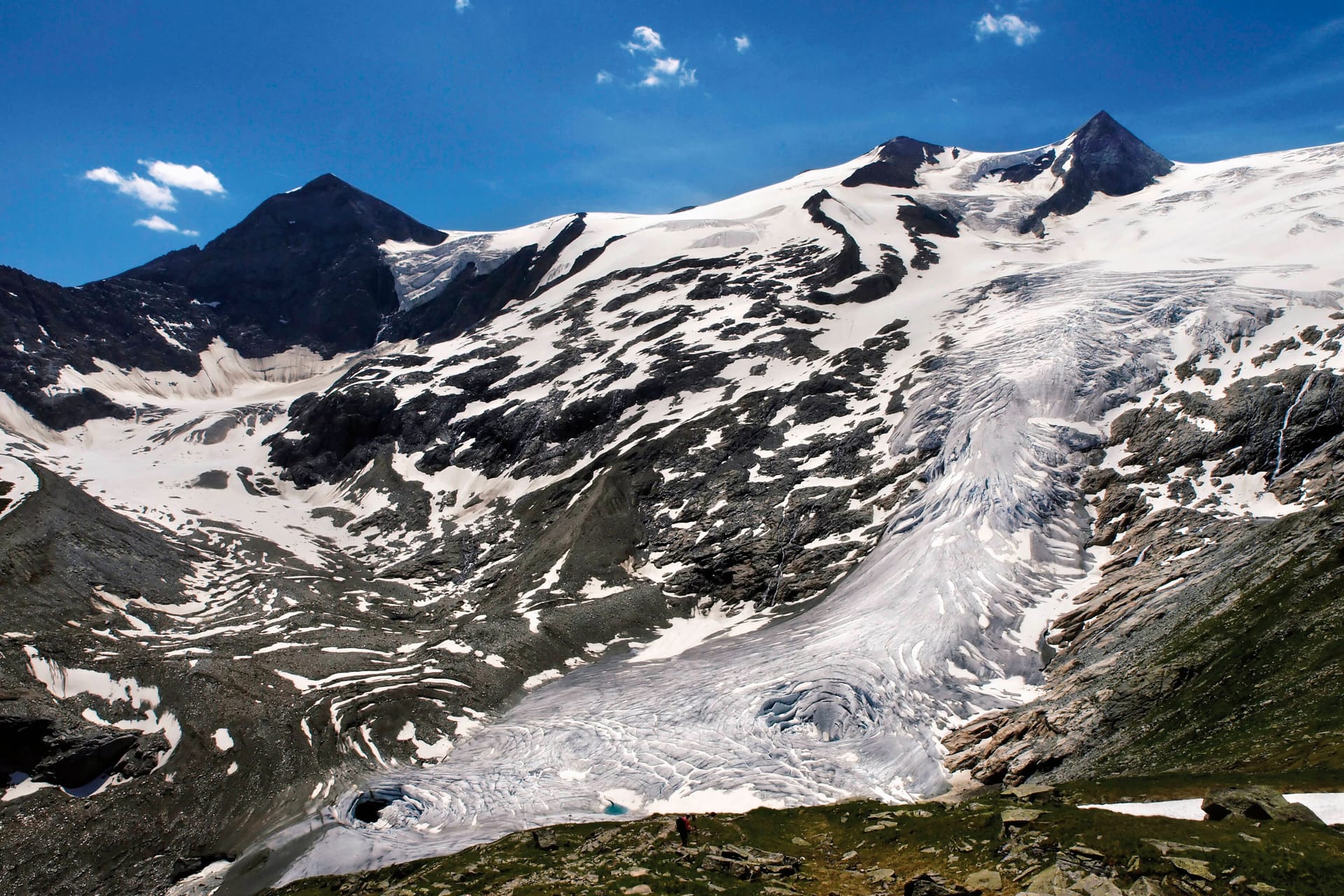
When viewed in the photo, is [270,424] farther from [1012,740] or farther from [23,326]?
[1012,740]

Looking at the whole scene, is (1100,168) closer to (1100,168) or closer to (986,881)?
(1100,168)

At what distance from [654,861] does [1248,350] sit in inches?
2956

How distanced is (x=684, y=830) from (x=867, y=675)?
23.9 metres

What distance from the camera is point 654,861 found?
82.4 ft

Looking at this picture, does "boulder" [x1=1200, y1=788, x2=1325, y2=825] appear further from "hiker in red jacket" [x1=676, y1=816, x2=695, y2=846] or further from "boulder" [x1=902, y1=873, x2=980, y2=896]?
"hiker in red jacket" [x1=676, y1=816, x2=695, y2=846]

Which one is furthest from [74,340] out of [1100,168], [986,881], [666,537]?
[1100,168]

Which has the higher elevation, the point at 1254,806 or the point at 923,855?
the point at 1254,806

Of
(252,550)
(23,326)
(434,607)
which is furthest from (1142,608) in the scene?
(23,326)

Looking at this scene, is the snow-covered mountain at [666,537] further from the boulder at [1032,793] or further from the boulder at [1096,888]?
the boulder at [1096,888]

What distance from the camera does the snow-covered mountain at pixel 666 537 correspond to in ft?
148

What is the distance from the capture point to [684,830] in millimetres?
28594

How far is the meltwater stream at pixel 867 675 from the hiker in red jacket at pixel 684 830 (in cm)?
1172

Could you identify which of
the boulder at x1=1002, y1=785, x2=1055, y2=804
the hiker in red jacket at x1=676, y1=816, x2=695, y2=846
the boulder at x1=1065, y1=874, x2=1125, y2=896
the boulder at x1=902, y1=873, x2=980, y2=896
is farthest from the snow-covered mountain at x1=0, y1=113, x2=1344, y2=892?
the boulder at x1=1065, y1=874, x2=1125, y2=896

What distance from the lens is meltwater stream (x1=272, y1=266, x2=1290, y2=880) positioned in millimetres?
41812
